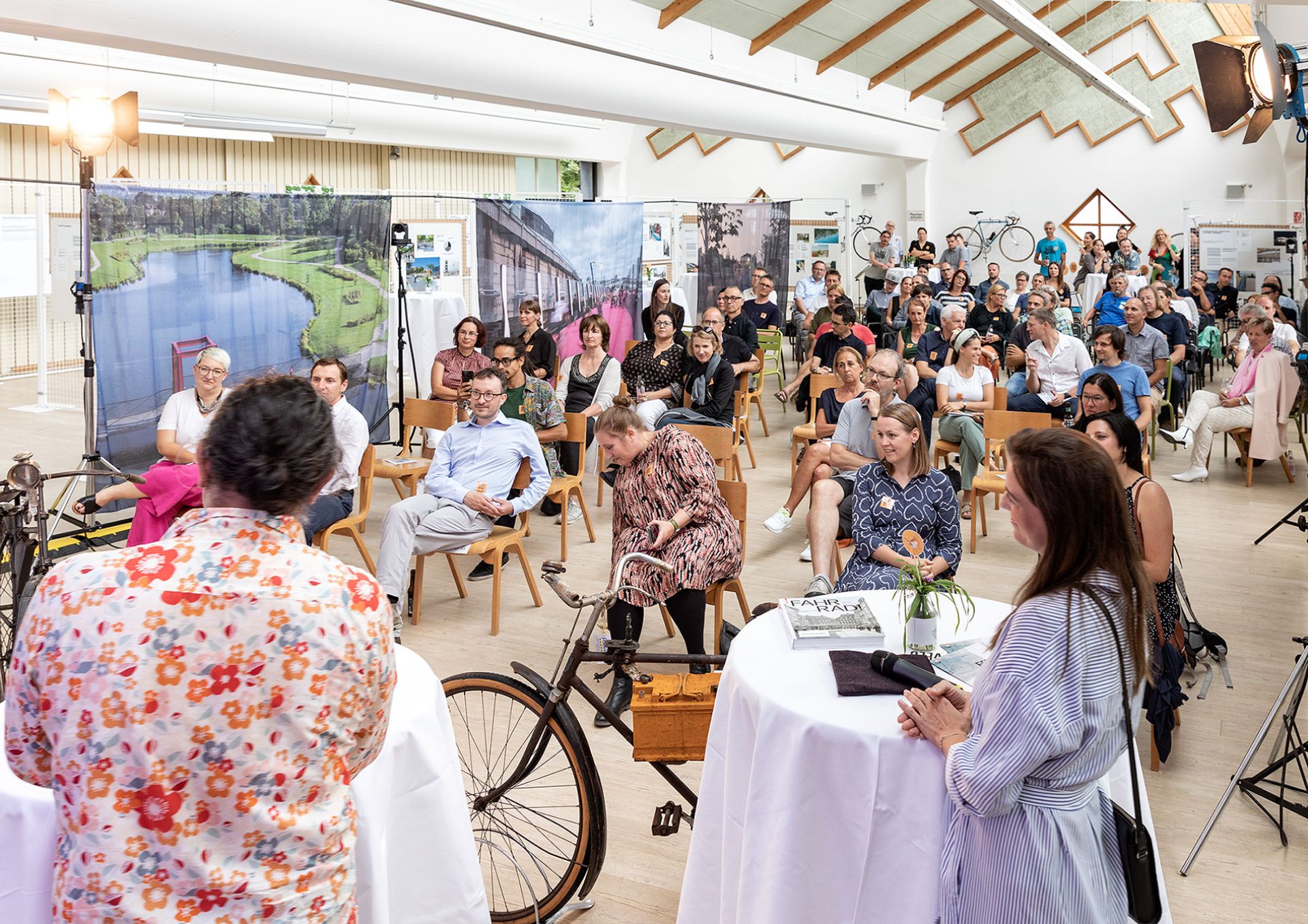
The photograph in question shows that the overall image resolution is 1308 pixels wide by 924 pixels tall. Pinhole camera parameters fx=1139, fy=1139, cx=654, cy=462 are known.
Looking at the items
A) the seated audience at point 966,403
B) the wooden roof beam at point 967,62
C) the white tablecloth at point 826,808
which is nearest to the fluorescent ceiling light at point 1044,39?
the wooden roof beam at point 967,62

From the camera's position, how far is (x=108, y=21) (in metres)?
5.96

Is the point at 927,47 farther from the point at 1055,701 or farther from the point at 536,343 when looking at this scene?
the point at 1055,701

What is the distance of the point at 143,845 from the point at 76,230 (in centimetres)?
875

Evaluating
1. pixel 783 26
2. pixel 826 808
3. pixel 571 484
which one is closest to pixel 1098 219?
pixel 783 26

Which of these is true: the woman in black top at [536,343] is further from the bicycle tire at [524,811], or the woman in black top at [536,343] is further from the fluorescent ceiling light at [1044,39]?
the bicycle tire at [524,811]

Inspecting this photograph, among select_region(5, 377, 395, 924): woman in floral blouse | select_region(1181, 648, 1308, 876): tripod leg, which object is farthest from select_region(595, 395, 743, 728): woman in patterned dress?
select_region(5, 377, 395, 924): woman in floral blouse

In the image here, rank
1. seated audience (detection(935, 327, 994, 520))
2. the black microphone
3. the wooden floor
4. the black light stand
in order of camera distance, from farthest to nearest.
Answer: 1. the black light stand
2. seated audience (detection(935, 327, 994, 520))
3. the wooden floor
4. the black microphone

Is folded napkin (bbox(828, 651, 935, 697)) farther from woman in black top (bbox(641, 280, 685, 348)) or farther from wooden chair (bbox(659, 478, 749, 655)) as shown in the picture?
woman in black top (bbox(641, 280, 685, 348))

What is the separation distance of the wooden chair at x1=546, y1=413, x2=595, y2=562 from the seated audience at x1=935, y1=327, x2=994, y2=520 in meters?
2.43

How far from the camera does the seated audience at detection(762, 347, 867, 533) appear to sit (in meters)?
6.20

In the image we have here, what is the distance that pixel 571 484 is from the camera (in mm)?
6277

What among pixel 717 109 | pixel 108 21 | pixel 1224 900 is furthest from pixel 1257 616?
pixel 717 109

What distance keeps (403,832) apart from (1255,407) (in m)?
7.55

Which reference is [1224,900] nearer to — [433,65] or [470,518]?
[470,518]
